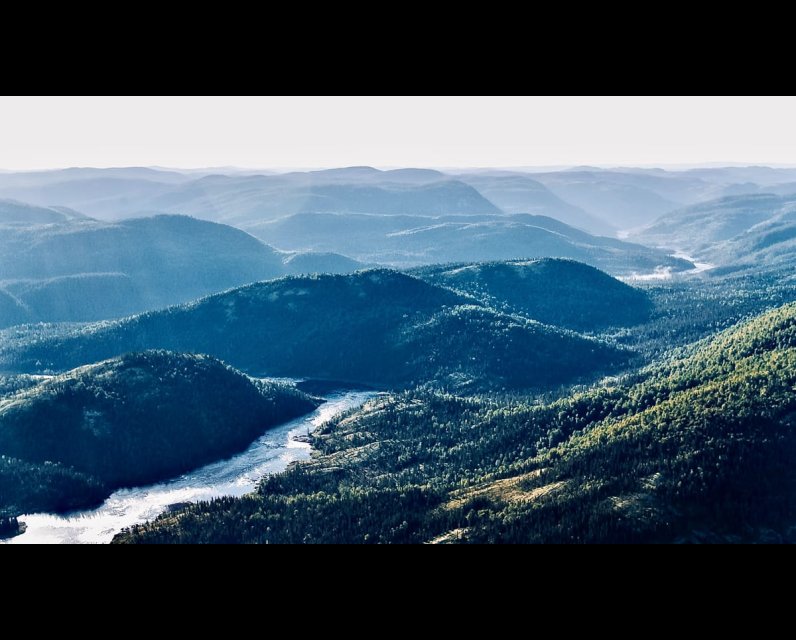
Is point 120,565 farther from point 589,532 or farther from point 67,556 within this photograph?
point 589,532

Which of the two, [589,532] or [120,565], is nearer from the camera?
[120,565]

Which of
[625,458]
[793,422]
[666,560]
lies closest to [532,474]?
[625,458]

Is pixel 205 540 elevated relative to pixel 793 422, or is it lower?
lower

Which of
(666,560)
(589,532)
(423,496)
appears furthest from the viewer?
(423,496)

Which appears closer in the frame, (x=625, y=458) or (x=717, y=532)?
(x=717, y=532)

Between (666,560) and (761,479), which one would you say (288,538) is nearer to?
(761,479)

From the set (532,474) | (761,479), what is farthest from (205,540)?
(761,479)

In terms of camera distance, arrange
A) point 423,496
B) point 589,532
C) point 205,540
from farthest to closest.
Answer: point 423,496, point 205,540, point 589,532
